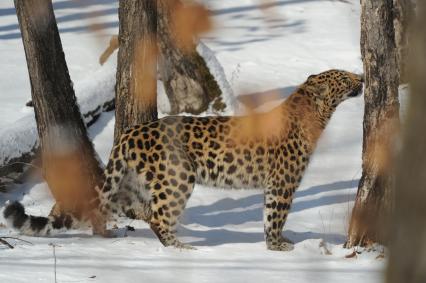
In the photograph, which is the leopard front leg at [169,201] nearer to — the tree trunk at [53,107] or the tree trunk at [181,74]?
the tree trunk at [53,107]

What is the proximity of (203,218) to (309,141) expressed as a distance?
1.66 m

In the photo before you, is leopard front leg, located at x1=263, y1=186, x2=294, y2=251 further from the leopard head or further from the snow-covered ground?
the leopard head

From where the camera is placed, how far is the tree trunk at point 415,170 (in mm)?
1126

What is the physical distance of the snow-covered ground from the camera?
18.1 ft

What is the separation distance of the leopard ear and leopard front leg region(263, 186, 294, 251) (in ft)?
3.14

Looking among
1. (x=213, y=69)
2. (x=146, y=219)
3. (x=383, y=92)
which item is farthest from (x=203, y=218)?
(x=213, y=69)

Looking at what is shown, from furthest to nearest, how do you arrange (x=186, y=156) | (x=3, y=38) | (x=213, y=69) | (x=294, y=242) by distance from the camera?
(x=3, y=38) → (x=213, y=69) → (x=294, y=242) → (x=186, y=156)

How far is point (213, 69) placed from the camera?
452 inches

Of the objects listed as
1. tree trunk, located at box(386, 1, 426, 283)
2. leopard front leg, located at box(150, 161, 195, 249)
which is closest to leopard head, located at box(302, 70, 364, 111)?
leopard front leg, located at box(150, 161, 195, 249)

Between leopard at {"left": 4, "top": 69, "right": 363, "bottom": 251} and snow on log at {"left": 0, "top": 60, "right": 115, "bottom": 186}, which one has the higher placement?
leopard at {"left": 4, "top": 69, "right": 363, "bottom": 251}

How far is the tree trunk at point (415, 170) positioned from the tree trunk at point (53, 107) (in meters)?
6.06

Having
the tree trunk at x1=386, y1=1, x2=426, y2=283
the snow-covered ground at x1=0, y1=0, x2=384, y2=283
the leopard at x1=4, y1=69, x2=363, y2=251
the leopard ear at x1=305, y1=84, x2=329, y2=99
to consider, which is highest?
the tree trunk at x1=386, y1=1, x2=426, y2=283

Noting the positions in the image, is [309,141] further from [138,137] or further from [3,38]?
[3,38]

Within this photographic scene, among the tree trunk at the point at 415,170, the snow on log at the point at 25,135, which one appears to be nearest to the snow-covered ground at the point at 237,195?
the snow on log at the point at 25,135
